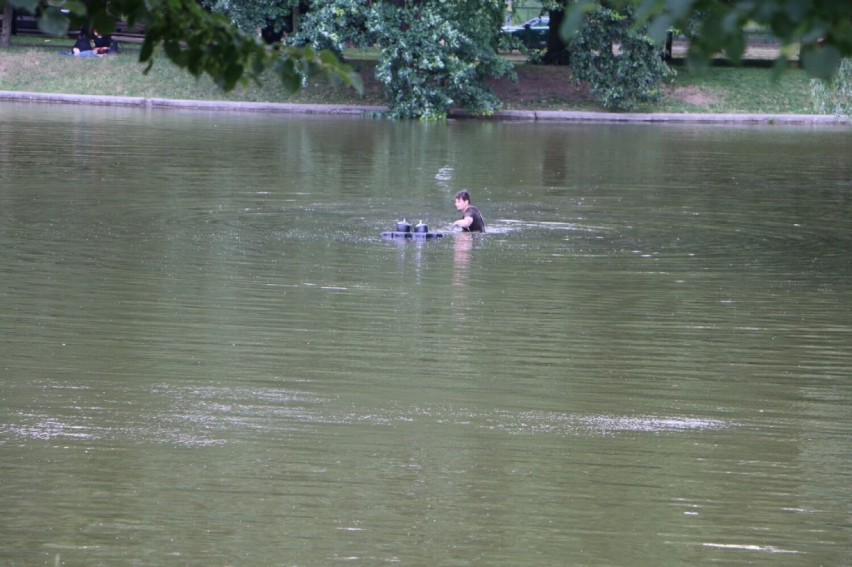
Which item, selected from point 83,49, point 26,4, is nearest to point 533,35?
point 83,49

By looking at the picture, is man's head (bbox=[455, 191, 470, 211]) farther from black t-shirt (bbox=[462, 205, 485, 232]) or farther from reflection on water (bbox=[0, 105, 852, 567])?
reflection on water (bbox=[0, 105, 852, 567])

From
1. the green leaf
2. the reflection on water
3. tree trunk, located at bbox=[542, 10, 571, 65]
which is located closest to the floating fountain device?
the reflection on water

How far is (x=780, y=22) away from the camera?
12.4 feet

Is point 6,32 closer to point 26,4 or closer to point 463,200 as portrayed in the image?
point 463,200

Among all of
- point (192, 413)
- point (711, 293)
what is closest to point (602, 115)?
point (711, 293)

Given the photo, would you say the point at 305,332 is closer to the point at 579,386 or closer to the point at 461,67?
the point at 579,386

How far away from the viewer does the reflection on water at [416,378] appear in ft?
26.5

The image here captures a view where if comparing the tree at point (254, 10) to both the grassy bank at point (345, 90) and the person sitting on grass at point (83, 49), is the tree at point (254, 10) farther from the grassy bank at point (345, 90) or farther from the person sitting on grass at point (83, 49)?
the person sitting on grass at point (83, 49)

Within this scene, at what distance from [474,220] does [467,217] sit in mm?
140

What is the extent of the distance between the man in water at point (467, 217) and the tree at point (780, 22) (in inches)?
638

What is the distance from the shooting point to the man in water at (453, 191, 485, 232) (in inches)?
800

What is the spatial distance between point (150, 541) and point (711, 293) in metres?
10.0

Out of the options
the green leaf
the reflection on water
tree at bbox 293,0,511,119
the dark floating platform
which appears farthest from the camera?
tree at bbox 293,0,511,119

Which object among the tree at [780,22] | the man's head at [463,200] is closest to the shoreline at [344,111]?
the man's head at [463,200]
